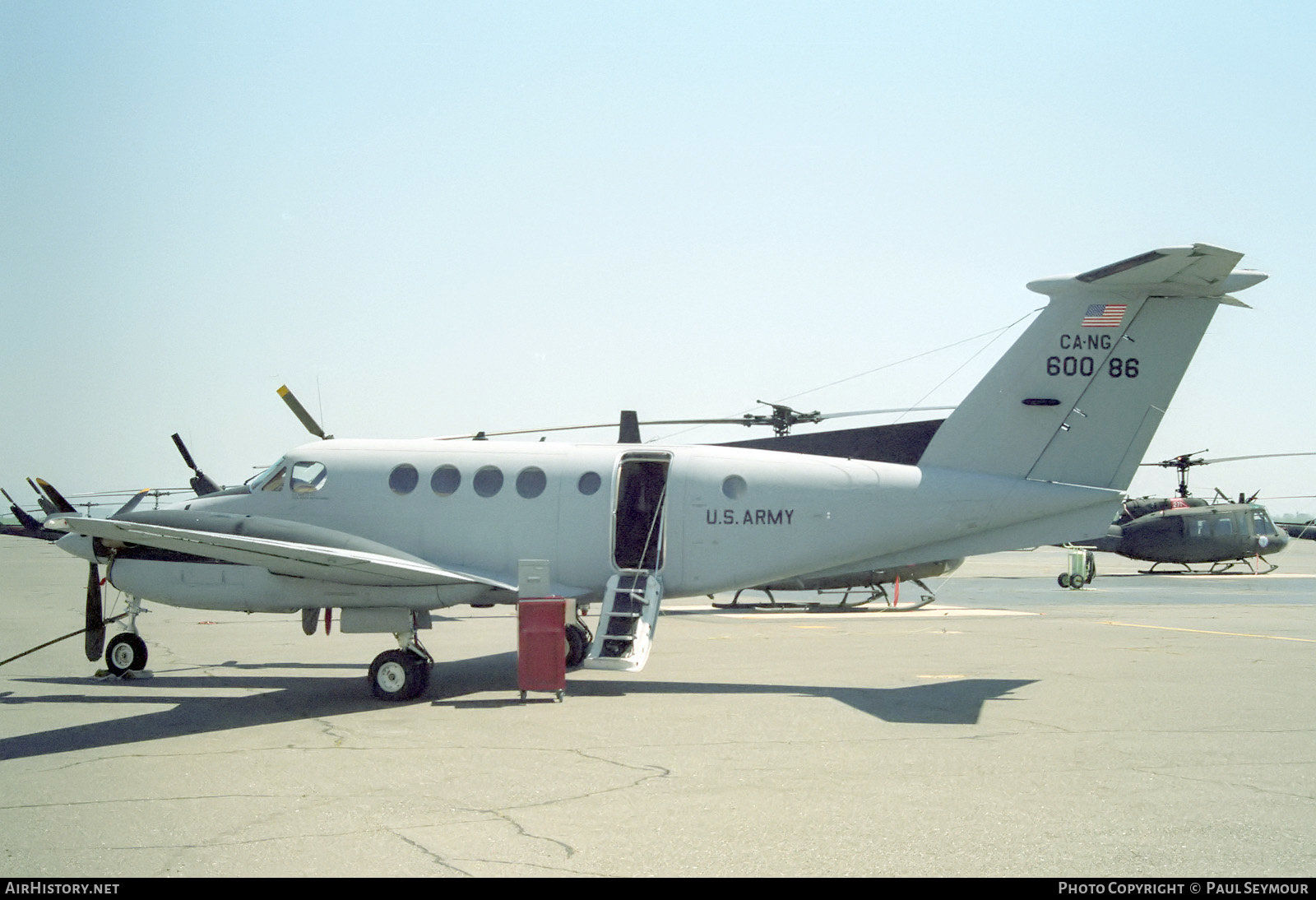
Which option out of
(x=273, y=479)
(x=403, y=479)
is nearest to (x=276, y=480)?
(x=273, y=479)

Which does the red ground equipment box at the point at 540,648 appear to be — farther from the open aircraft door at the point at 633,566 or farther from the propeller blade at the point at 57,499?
the propeller blade at the point at 57,499

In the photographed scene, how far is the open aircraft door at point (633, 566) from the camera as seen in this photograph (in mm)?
12094

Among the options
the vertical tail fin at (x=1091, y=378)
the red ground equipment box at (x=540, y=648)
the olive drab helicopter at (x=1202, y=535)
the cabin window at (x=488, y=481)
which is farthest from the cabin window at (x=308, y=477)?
the olive drab helicopter at (x=1202, y=535)

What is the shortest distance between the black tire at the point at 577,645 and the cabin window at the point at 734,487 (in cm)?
333

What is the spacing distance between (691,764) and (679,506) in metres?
5.49

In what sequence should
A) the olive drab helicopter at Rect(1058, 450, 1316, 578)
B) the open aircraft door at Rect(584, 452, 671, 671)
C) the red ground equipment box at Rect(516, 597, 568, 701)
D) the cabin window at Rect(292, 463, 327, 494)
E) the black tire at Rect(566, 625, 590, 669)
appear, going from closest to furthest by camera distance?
the red ground equipment box at Rect(516, 597, 568, 701) < the open aircraft door at Rect(584, 452, 671, 671) < the cabin window at Rect(292, 463, 327, 494) < the black tire at Rect(566, 625, 590, 669) < the olive drab helicopter at Rect(1058, 450, 1316, 578)

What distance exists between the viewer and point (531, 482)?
44.9ft

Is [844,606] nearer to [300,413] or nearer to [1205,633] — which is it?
[1205,633]

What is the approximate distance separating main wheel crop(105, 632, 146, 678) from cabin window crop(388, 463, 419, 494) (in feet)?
12.8

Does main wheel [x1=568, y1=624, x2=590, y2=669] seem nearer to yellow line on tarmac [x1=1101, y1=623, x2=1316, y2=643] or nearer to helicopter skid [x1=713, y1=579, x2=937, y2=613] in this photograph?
helicopter skid [x1=713, y1=579, x2=937, y2=613]

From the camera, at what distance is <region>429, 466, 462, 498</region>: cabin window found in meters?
13.7

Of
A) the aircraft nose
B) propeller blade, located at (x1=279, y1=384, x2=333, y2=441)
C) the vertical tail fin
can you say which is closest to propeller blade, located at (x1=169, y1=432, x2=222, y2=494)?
propeller blade, located at (x1=279, y1=384, x2=333, y2=441)
